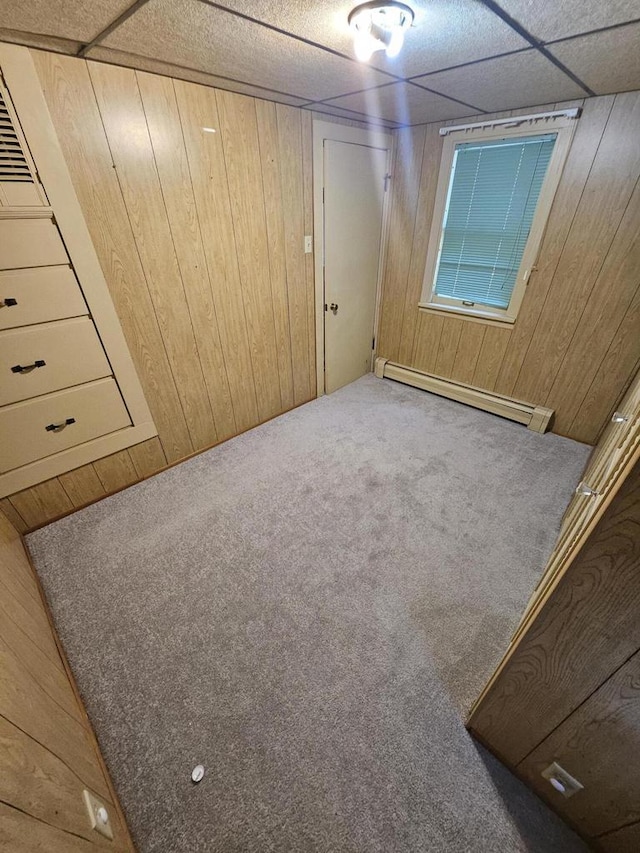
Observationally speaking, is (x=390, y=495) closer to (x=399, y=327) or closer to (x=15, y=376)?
(x=399, y=327)

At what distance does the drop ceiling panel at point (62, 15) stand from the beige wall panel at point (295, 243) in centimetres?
127

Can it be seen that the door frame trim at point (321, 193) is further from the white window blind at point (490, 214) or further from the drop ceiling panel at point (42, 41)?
the drop ceiling panel at point (42, 41)

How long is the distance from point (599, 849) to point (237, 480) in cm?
216

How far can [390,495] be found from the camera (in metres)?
2.24

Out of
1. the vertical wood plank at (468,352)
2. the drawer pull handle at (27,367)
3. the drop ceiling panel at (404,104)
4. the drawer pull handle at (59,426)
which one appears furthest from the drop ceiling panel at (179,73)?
the vertical wood plank at (468,352)

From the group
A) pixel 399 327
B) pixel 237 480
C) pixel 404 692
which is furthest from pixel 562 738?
pixel 399 327

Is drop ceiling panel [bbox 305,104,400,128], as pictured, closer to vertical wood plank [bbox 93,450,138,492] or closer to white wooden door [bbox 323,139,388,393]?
white wooden door [bbox 323,139,388,393]

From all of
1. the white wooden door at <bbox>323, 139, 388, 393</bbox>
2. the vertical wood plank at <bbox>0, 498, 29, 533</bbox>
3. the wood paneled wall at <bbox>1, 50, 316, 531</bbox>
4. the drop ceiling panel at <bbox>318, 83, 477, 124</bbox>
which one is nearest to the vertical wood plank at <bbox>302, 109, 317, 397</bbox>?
the wood paneled wall at <bbox>1, 50, 316, 531</bbox>

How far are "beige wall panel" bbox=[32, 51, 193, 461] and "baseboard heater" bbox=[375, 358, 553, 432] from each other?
2.25 meters

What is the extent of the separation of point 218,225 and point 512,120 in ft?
6.93

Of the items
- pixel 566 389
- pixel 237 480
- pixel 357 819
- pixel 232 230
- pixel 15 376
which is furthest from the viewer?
pixel 566 389

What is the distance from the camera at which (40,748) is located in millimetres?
838

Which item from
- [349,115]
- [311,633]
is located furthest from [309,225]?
[311,633]

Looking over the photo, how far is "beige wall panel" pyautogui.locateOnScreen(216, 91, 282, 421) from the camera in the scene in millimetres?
1997
